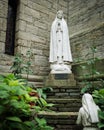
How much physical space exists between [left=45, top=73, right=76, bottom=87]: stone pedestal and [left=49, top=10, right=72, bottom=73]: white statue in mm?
239

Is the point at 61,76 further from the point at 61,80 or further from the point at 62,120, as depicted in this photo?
the point at 62,120

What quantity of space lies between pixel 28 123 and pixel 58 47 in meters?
4.33

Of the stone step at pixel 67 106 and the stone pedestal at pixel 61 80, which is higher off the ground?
the stone pedestal at pixel 61 80

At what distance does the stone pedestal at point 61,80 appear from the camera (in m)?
5.48

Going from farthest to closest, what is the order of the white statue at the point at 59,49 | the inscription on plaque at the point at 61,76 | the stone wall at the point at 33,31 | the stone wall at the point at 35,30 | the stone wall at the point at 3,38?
the stone wall at the point at 35,30 → the stone wall at the point at 33,31 → the stone wall at the point at 3,38 → the white statue at the point at 59,49 → the inscription on plaque at the point at 61,76

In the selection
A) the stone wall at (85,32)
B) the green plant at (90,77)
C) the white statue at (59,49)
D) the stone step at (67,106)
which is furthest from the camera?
the stone wall at (85,32)

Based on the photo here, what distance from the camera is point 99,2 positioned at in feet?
23.9

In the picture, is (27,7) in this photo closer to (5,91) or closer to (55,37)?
(55,37)

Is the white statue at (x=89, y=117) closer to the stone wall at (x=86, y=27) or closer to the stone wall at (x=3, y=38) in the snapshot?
the stone wall at (x=3, y=38)

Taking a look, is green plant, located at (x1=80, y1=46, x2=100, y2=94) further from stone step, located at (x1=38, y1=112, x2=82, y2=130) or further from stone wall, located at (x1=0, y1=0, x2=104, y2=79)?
stone step, located at (x1=38, y1=112, x2=82, y2=130)

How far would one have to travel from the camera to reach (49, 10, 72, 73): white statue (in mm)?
5934

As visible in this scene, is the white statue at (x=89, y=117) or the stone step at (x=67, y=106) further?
the stone step at (x=67, y=106)

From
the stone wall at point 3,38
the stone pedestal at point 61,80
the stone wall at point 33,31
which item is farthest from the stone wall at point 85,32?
the stone wall at point 3,38

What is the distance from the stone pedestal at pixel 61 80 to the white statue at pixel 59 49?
24 centimetres
